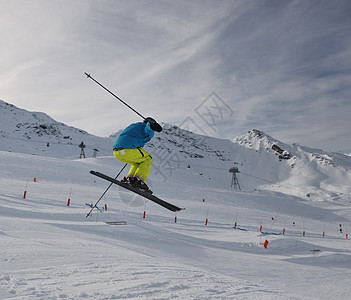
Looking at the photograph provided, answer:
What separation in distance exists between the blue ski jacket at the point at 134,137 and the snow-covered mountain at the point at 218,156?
145ft

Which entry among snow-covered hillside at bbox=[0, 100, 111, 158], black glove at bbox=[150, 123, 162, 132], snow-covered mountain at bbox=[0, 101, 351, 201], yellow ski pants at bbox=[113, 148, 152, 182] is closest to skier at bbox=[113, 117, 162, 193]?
yellow ski pants at bbox=[113, 148, 152, 182]

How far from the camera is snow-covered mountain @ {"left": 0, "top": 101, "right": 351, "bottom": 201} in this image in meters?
89.8

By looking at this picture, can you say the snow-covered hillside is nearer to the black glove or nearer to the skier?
the skier

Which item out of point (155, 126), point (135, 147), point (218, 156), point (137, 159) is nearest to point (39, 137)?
point (218, 156)

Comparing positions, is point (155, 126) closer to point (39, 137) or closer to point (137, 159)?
point (137, 159)

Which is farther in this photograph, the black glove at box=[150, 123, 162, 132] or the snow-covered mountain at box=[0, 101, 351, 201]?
the snow-covered mountain at box=[0, 101, 351, 201]

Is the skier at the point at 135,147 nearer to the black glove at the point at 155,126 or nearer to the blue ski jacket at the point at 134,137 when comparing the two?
the blue ski jacket at the point at 134,137

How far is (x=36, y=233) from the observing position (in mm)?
4773

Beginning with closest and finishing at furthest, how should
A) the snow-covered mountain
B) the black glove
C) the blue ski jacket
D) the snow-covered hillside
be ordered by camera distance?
the black glove → the blue ski jacket → the snow-covered hillside → the snow-covered mountain

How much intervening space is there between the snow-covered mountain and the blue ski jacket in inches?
1742

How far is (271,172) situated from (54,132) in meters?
127

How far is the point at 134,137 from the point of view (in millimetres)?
5234

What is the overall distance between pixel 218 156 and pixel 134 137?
16673 centimetres

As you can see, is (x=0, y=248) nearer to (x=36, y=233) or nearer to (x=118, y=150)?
(x=36, y=233)
